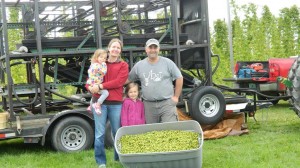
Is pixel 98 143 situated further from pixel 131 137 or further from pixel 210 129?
pixel 210 129

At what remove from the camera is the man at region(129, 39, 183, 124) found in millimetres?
6770

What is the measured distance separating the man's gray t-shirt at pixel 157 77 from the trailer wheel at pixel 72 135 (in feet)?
6.50

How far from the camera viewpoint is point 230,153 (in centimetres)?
777

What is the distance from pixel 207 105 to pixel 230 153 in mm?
1667

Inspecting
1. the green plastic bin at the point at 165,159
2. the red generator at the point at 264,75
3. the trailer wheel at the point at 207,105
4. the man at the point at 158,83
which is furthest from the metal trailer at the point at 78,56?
the red generator at the point at 264,75

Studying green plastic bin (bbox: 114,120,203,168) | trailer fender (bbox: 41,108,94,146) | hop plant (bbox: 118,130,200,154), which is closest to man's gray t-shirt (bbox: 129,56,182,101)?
hop plant (bbox: 118,130,200,154)

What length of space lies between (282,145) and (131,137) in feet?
9.83

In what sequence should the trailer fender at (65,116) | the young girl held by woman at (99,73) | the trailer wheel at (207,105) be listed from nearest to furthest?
the young girl held by woman at (99,73) → the trailer fender at (65,116) → the trailer wheel at (207,105)

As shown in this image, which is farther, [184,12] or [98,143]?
[184,12]

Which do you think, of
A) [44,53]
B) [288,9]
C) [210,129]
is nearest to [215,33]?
[288,9]

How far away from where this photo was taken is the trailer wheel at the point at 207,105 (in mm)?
9102

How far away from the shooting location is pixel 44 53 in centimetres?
850

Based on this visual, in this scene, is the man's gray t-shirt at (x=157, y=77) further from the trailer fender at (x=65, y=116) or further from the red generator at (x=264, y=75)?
the red generator at (x=264, y=75)

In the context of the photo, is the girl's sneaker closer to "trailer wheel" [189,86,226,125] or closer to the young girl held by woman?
the young girl held by woman
